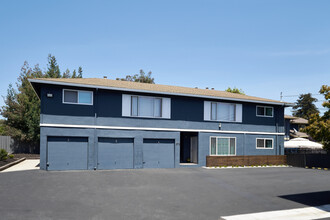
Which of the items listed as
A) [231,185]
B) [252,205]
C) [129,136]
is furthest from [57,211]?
[129,136]

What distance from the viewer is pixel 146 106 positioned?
21438 mm

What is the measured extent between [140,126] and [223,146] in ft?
24.9

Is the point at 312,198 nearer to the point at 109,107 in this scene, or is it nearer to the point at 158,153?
the point at 158,153

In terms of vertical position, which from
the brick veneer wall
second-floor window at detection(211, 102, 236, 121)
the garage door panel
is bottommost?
the brick veneer wall

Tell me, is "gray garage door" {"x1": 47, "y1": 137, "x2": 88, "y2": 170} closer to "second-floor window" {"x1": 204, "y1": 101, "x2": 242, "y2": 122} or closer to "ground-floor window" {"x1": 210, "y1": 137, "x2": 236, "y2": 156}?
"second-floor window" {"x1": 204, "y1": 101, "x2": 242, "y2": 122}

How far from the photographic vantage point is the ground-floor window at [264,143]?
2569 cm

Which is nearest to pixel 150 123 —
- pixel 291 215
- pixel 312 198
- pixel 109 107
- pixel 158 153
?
pixel 158 153

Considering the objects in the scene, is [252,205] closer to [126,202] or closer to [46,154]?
[126,202]

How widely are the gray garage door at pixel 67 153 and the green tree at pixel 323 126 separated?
1441 centimetres

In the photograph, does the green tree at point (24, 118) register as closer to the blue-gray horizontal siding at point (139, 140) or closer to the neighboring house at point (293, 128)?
the blue-gray horizontal siding at point (139, 140)

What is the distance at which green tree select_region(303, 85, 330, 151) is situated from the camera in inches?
562

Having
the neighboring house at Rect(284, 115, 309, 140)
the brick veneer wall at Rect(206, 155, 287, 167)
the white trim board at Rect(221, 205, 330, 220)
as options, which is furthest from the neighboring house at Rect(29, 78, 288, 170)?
the neighboring house at Rect(284, 115, 309, 140)

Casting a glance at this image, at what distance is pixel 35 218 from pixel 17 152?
25.2m

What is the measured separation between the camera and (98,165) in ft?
64.6
